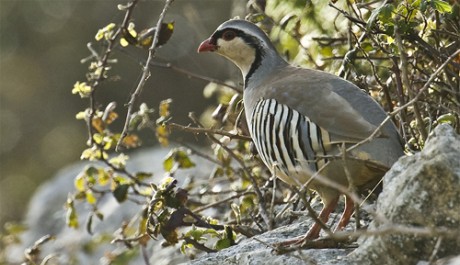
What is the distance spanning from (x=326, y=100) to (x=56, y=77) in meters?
11.8

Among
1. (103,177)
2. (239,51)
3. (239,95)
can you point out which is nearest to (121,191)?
(103,177)

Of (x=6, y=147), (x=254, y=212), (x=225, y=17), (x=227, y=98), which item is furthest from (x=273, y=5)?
(x=6, y=147)

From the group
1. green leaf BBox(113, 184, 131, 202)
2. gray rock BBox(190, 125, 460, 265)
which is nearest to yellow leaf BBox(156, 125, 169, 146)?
green leaf BBox(113, 184, 131, 202)

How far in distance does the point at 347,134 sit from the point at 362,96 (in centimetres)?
25

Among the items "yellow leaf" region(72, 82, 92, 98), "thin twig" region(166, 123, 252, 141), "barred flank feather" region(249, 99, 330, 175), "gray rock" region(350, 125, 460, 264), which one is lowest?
"gray rock" region(350, 125, 460, 264)

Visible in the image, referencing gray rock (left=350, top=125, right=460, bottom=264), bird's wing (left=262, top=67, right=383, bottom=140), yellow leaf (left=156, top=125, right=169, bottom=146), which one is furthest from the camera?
yellow leaf (left=156, top=125, right=169, bottom=146)

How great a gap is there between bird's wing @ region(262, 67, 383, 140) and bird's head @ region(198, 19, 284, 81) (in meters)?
0.46

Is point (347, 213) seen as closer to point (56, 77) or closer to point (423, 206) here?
A: point (423, 206)

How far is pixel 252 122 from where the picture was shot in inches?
176

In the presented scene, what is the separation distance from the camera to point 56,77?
615 inches

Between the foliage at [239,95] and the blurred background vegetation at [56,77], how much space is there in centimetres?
801

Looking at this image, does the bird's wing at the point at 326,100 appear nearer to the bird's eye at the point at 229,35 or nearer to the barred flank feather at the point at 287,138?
the barred flank feather at the point at 287,138

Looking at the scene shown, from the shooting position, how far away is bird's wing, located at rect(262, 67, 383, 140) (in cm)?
404

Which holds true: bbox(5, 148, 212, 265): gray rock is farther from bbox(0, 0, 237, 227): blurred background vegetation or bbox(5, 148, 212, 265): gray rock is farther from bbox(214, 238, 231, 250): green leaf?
bbox(0, 0, 237, 227): blurred background vegetation
